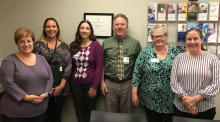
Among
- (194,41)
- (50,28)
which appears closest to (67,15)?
(50,28)

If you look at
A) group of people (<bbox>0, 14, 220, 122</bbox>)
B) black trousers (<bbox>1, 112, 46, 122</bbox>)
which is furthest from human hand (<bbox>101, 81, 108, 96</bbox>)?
black trousers (<bbox>1, 112, 46, 122</bbox>)

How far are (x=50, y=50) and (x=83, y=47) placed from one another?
1.42 feet

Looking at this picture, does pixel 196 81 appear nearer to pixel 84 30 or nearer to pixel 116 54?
pixel 116 54

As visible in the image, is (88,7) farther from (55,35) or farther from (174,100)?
(174,100)

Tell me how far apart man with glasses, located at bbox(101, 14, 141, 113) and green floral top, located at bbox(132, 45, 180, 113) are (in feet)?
0.96

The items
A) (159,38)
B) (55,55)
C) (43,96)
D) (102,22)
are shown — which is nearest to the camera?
(43,96)

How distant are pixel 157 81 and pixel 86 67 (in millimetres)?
946

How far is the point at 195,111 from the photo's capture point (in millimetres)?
1579

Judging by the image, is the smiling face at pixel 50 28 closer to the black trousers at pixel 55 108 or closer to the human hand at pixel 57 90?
the human hand at pixel 57 90

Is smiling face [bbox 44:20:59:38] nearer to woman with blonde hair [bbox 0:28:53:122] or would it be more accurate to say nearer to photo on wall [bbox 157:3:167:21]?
woman with blonde hair [bbox 0:28:53:122]

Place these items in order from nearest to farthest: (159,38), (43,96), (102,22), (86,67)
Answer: (43,96) < (159,38) < (86,67) < (102,22)

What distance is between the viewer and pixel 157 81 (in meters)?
1.82

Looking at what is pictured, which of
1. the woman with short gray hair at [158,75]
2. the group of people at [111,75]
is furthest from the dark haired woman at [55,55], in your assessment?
the woman with short gray hair at [158,75]

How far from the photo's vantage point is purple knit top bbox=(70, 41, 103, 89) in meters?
2.12
